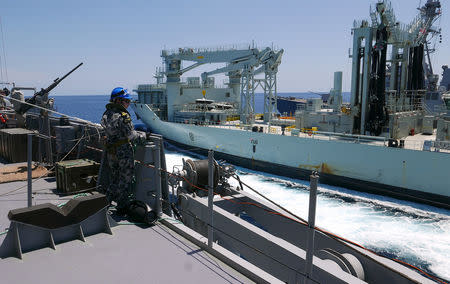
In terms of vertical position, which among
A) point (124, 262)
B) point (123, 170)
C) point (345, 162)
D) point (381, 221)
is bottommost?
point (381, 221)

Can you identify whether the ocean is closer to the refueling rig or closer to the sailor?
the refueling rig

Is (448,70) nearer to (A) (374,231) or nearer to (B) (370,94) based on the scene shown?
(B) (370,94)

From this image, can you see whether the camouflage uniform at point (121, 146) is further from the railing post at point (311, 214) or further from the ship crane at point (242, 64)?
the ship crane at point (242, 64)

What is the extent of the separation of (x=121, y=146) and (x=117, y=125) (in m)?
0.33

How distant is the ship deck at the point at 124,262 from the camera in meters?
3.16

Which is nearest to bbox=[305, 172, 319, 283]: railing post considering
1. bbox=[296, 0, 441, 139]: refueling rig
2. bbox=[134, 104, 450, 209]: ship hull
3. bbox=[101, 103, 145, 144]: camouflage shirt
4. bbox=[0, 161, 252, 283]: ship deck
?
bbox=[0, 161, 252, 283]: ship deck

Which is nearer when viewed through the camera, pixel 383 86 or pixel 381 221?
pixel 381 221

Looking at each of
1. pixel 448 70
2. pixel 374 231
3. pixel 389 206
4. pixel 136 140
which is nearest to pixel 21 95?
pixel 136 140

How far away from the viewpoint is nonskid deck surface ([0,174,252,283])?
3.16m

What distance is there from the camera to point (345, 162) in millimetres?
17359

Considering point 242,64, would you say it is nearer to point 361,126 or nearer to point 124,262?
point 361,126

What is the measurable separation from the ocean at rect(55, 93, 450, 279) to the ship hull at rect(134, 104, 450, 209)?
0.65m

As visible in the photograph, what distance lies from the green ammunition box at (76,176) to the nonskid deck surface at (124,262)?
135 cm

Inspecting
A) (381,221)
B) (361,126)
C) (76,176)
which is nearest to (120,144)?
(76,176)
